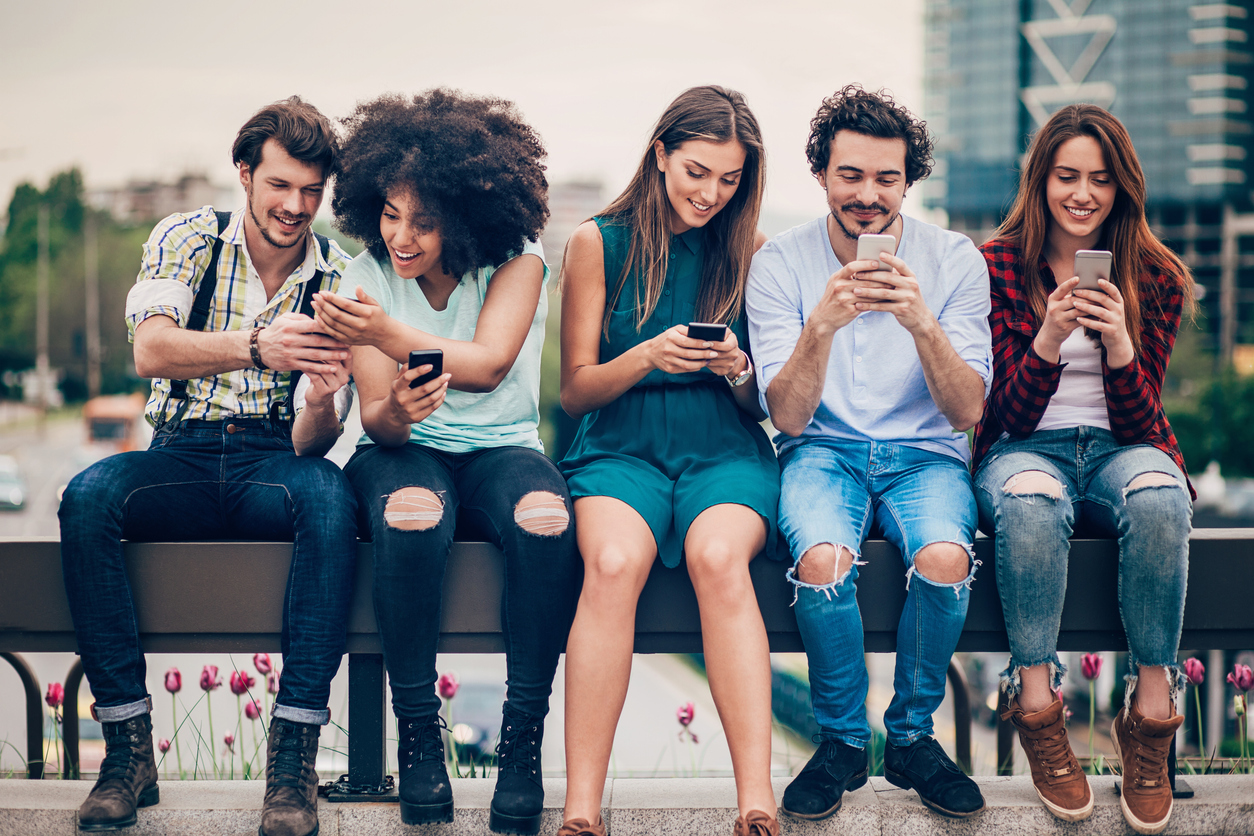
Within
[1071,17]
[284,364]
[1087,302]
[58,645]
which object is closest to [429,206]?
[284,364]

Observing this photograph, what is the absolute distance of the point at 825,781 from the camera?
244 centimetres

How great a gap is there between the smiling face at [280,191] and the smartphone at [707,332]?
1156mm

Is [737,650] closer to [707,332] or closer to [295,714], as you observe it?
[707,332]

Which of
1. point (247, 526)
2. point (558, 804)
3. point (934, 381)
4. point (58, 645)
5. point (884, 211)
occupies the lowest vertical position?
point (558, 804)

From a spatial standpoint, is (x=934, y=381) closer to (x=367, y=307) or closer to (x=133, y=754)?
(x=367, y=307)

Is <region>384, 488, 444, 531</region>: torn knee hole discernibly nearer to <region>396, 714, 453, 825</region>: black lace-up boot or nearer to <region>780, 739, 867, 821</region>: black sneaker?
<region>396, 714, 453, 825</region>: black lace-up boot

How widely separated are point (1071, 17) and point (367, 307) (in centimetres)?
9222

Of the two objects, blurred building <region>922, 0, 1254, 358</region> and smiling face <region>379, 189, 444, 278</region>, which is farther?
blurred building <region>922, 0, 1254, 358</region>

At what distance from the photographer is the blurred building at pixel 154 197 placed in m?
41.7

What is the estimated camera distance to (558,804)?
102 inches

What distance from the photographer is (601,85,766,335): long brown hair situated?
2.88m

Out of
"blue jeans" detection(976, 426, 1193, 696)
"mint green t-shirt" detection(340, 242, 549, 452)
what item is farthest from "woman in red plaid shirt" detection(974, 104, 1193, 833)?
"mint green t-shirt" detection(340, 242, 549, 452)

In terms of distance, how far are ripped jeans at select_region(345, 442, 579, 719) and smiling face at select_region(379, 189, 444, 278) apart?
587 mm

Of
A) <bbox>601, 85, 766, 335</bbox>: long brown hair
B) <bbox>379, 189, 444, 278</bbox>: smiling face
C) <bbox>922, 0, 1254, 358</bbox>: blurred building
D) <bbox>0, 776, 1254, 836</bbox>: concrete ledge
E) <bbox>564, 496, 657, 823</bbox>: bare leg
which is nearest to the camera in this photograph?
<bbox>564, 496, 657, 823</bbox>: bare leg
